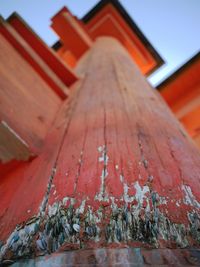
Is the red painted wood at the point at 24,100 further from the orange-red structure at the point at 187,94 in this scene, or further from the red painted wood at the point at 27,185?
the orange-red structure at the point at 187,94

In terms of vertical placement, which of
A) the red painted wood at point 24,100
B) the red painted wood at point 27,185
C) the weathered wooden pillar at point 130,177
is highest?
the red painted wood at point 24,100

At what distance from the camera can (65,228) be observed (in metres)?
0.54

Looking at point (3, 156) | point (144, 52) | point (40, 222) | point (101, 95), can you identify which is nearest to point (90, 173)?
point (40, 222)

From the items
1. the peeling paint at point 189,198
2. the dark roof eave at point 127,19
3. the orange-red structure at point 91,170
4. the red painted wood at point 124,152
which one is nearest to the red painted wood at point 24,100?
the orange-red structure at point 91,170

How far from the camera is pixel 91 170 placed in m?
0.73

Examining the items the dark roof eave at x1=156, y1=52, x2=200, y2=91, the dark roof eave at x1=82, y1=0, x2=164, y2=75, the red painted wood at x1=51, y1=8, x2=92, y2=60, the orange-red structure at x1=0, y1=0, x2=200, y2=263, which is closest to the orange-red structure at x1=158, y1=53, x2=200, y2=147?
the dark roof eave at x1=156, y1=52, x2=200, y2=91

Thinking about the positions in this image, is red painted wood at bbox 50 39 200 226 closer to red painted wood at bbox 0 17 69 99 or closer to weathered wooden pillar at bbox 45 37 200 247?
weathered wooden pillar at bbox 45 37 200 247

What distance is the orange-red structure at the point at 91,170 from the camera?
0.52 metres

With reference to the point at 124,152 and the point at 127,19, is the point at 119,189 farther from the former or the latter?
the point at 127,19

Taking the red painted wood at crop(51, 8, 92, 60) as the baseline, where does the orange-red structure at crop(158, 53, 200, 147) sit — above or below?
below

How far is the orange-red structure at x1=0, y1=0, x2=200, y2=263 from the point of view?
20.5 inches

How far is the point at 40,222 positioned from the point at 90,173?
19 centimetres

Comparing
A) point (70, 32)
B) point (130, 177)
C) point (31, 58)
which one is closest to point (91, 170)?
point (130, 177)

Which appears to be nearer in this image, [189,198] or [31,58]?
[189,198]
